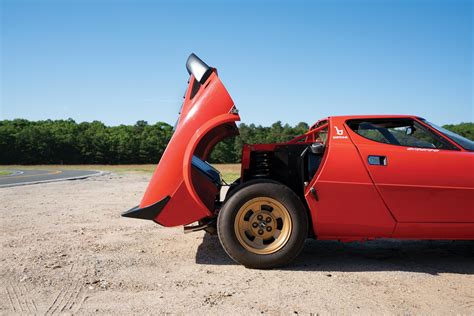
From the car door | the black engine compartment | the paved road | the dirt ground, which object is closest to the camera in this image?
the dirt ground

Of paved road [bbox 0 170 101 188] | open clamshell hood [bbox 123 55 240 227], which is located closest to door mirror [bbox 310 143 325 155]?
open clamshell hood [bbox 123 55 240 227]

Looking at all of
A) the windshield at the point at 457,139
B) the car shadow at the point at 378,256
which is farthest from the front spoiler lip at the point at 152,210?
the windshield at the point at 457,139


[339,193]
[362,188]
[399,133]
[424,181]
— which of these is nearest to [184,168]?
[339,193]

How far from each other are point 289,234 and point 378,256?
1.34m

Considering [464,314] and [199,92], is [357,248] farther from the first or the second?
[199,92]

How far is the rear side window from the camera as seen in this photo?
4.45 meters

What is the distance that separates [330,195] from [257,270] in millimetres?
1103

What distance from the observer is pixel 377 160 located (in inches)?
170

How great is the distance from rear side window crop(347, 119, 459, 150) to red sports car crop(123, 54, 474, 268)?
0.04 ft

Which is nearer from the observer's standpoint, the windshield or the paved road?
the windshield

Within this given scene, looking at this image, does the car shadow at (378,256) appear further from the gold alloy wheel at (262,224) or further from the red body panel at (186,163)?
the red body panel at (186,163)

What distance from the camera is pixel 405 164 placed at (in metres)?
4.29

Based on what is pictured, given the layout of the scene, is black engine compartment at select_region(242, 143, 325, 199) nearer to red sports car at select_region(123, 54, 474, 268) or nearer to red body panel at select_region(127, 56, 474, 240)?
red sports car at select_region(123, 54, 474, 268)

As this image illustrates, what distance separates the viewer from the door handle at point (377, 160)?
14.1ft
